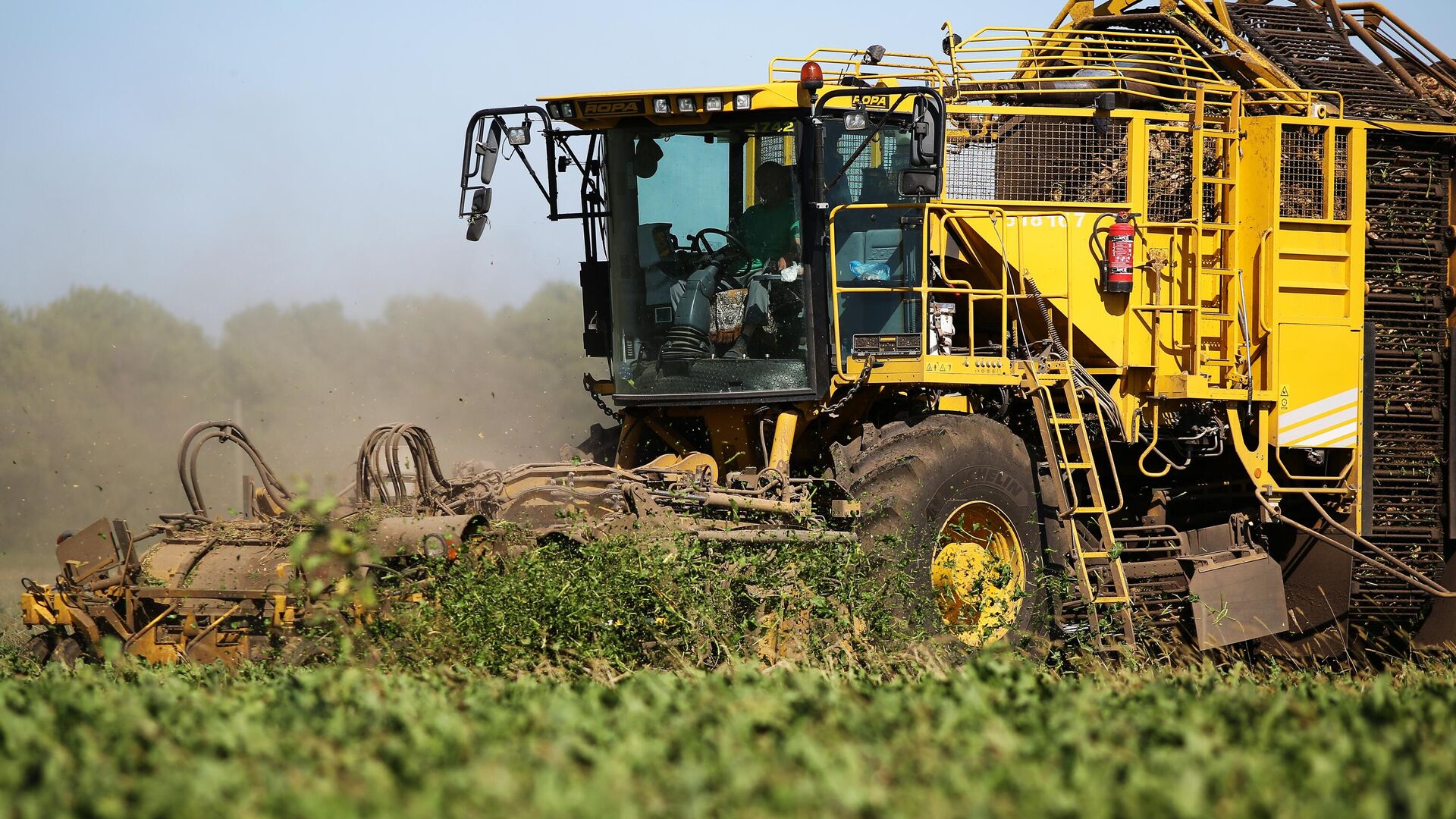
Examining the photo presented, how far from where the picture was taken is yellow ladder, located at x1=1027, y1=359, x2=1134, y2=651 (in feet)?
23.6

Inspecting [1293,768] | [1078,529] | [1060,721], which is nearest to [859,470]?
[1078,529]

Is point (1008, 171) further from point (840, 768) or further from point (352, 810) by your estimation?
point (352, 810)

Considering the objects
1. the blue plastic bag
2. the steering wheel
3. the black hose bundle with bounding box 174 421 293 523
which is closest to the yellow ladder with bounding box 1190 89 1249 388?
the blue plastic bag

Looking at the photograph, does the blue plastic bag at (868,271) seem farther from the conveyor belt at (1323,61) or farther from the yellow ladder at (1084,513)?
the conveyor belt at (1323,61)

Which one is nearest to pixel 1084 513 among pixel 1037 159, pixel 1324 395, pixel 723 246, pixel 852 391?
pixel 852 391

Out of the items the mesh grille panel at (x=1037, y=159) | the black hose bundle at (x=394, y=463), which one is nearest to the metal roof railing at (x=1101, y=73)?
the mesh grille panel at (x=1037, y=159)

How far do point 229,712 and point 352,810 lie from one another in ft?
4.62

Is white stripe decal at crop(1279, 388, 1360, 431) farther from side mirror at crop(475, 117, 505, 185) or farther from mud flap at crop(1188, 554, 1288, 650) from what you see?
side mirror at crop(475, 117, 505, 185)

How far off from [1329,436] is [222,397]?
538 inches

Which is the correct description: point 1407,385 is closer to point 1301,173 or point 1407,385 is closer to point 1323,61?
point 1301,173

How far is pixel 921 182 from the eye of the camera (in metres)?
6.77

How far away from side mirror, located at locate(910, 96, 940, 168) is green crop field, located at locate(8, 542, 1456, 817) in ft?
8.05

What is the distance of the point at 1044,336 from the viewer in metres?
8.11

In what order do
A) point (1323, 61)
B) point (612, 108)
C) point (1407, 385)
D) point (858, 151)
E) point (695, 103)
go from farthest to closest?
point (1323, 61), point (1407, 385), point (612, 108), point (695, 103), point (858, 151)
